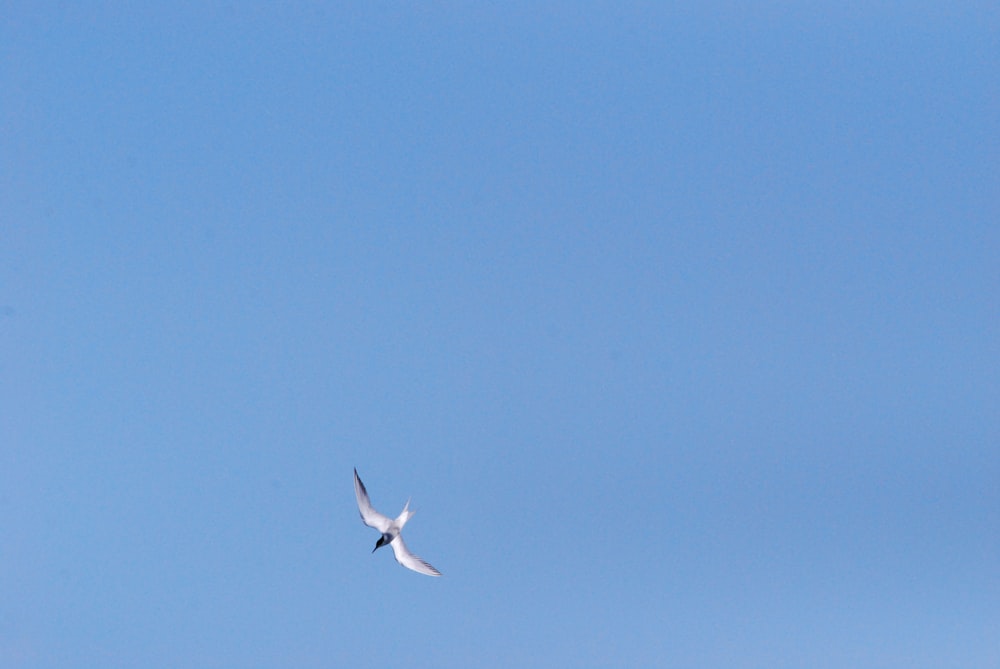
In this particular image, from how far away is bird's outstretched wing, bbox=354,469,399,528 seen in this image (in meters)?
22.0

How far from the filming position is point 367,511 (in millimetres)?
22062

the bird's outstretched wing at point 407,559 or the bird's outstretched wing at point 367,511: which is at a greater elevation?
the bird's outstretched wing at point 367,511

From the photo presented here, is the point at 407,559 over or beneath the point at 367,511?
beneath

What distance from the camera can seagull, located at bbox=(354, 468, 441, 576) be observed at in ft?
72.1

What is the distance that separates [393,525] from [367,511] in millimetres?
668

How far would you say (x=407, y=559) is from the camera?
2212 cm

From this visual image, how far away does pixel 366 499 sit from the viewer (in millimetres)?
22094

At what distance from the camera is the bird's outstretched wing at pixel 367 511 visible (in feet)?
72.3

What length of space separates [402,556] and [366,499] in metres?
1.51

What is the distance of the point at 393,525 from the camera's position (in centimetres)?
2195

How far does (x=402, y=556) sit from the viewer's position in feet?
72.6

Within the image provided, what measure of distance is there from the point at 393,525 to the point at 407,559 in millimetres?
864

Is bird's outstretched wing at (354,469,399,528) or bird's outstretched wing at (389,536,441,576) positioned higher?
bird's outstretched wing at (354,469,399,528)

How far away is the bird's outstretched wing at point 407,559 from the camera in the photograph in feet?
72.2
